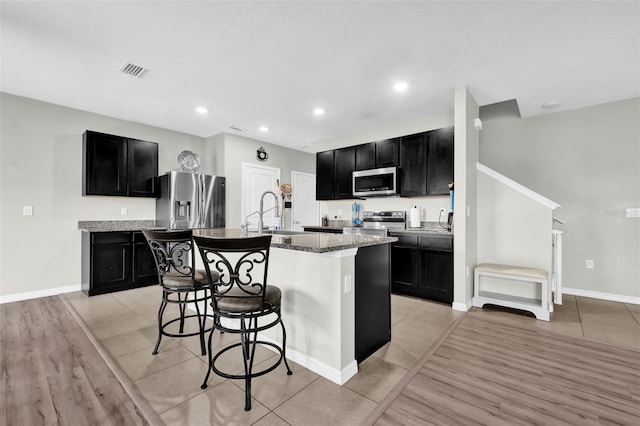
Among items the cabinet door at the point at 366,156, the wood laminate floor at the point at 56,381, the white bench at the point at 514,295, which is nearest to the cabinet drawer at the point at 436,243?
the white bench at the point at 514,295

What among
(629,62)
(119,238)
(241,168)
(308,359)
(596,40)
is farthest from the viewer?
(241,168)

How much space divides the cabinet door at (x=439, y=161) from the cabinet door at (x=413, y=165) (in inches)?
2.8

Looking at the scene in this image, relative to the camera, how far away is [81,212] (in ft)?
13.7

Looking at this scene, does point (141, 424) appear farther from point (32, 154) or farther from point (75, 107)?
point (75, 107)

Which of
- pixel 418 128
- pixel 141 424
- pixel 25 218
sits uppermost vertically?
pixel 418 128

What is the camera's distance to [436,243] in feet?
11.7

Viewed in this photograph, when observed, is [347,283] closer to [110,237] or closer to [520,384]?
[520,384]

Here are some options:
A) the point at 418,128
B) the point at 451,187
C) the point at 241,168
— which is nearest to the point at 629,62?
the point at 451,187

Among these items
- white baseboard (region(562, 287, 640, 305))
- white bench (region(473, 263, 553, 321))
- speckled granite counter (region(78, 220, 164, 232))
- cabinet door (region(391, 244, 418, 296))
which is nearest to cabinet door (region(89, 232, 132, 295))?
speckled granite counter (region(78, 220, 164, 232))

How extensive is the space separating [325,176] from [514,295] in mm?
3435

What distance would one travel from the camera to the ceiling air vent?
292cm

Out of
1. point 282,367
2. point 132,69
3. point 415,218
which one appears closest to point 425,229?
point 415,218

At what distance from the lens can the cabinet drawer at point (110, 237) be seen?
3.86m

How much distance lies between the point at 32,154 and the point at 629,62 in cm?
691
